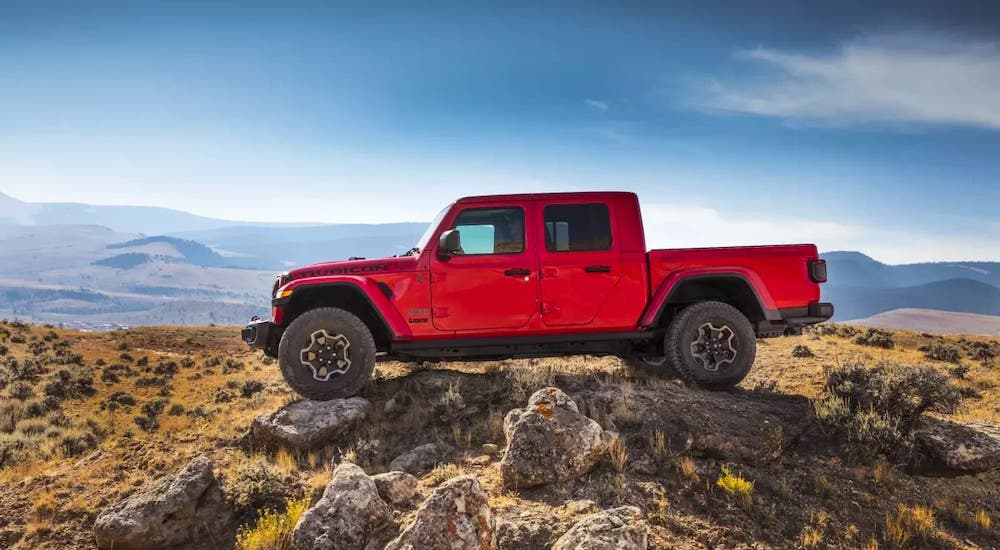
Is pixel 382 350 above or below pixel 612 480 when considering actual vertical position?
above

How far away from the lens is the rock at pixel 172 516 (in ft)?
17.3

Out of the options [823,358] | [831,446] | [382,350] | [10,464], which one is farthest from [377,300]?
[823,358]

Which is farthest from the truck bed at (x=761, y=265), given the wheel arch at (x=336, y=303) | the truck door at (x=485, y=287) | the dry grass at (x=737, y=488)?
the wheel arch at (x=336, y=303)

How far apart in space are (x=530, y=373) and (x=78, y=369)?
16.2 m

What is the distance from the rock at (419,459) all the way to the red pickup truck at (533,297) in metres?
1.33

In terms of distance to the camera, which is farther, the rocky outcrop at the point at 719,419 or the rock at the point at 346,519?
the rocky outcrop at the point at 719,419

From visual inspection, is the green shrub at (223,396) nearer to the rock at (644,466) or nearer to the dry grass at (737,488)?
the rock at (644,466)

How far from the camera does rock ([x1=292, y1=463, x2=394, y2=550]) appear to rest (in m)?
4.37

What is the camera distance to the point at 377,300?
22.6ft

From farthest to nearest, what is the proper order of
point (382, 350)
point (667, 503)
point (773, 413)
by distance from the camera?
1. point (382, 350)
2. point (773, 413)
3. point (667, 503)

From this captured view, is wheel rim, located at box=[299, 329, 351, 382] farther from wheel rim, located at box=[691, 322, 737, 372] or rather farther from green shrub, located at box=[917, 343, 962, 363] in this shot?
green shrub, located at box=[917, 343, 962, 363]

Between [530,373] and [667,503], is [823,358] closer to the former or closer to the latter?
[530,373]

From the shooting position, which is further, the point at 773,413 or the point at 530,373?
the point at 530,373

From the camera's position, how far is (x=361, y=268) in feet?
23.1
